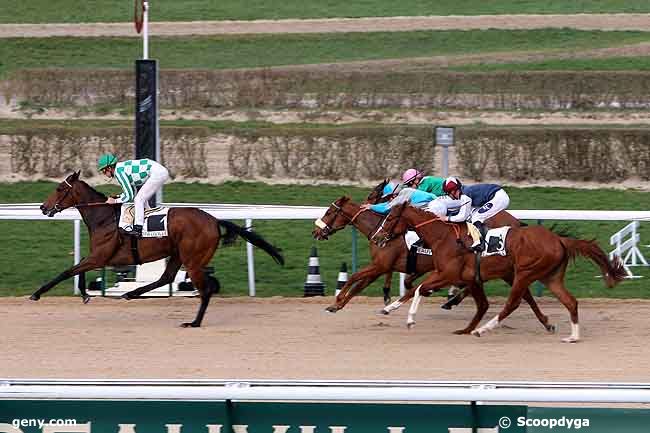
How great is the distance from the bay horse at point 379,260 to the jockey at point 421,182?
1.42 feet

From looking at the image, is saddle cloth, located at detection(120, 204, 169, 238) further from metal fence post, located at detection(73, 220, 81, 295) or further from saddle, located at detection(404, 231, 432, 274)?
saddle, located at detection(404, 231, 432, 274)

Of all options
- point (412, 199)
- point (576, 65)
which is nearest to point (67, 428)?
point (412, 199)

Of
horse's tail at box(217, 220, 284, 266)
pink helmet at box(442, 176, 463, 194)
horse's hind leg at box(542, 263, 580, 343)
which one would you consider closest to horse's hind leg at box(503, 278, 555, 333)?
horse's hind leg at box(542, 263, 580, 343)

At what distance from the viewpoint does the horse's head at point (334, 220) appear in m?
10.6

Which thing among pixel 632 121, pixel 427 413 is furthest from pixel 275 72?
pixel 427 413

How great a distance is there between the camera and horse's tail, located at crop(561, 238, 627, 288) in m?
9.66

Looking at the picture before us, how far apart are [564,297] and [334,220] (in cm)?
196

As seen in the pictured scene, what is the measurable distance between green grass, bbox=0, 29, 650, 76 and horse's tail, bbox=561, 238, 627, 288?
1863cm

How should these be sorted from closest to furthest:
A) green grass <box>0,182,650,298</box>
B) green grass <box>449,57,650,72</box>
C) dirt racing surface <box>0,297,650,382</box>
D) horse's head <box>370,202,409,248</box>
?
dirt racing surface <box>0,297,650,382</box> < horse's head <box>370,202,409,248</box> < green grass <box>0,182,650,298</box> < green grass <box>449,57,650,72</box>

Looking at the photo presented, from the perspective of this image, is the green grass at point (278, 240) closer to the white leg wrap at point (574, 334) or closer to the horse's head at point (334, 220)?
the horse's head at point (334, 220)

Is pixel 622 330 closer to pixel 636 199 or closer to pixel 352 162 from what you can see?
pixel 636 199
